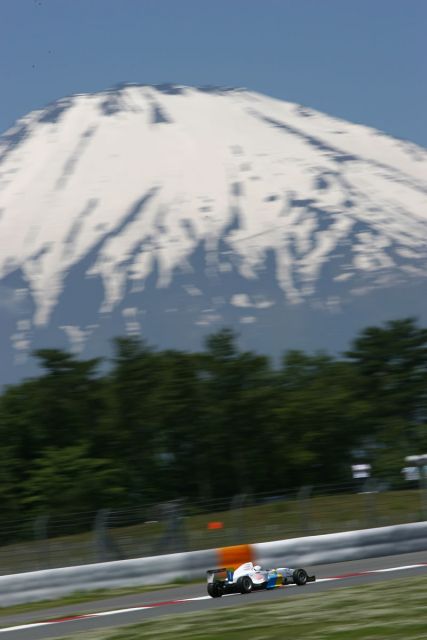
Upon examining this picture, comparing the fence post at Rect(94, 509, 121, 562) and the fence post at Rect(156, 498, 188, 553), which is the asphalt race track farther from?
the fence post at Rect(94, 509, 121, 562)

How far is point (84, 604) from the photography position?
13.7 meters

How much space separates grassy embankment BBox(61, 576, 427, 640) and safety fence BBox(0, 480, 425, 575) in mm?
4921

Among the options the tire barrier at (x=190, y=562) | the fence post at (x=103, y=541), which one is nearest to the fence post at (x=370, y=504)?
the tire barrier at (x=190, y=562)

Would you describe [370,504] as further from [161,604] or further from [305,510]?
[161,604]

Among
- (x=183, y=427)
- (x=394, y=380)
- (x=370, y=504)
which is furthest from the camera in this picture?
(x=394, y=380)

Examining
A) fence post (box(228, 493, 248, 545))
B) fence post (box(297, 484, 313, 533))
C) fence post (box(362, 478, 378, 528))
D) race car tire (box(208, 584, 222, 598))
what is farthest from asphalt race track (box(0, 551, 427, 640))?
fence post (box(228, 493, 248, 545))

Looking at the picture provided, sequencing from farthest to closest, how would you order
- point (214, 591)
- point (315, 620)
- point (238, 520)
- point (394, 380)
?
point (394, 380) < point (238, 520) < point (214, 591) < point (315, 620)

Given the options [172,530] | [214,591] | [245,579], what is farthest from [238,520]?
[214,591]

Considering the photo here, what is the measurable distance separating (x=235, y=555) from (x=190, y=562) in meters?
0.76

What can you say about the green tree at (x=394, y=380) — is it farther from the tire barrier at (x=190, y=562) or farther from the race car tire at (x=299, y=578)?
the race car tire at (x=299, y=578)

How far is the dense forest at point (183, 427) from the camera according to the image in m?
59.2

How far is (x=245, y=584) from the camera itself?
1220 cm

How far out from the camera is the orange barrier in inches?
600

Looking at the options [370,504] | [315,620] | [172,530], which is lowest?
[315,620]
